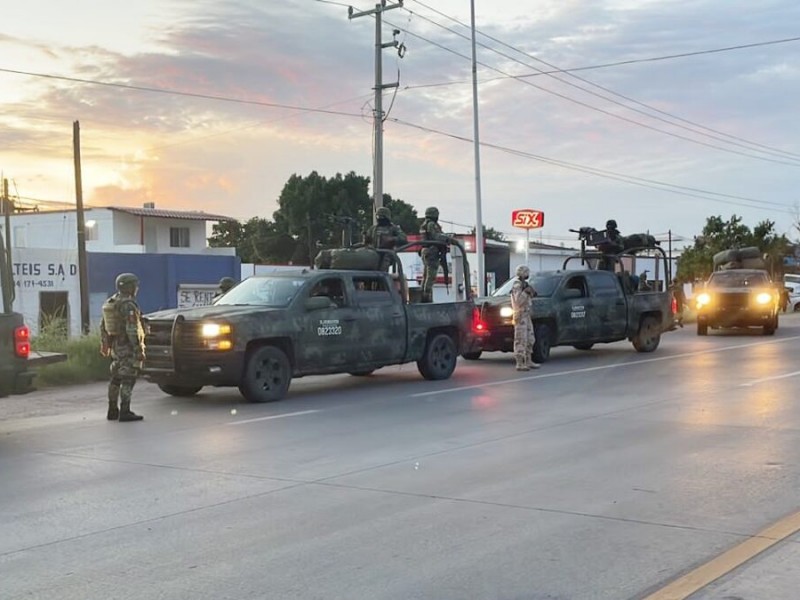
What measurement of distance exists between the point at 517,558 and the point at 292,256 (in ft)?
205

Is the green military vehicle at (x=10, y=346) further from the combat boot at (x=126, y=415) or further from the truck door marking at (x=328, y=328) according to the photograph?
the truck door marking at (x=328, y=328)

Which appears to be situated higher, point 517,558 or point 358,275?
point 358,275

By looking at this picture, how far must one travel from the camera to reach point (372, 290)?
555 inches

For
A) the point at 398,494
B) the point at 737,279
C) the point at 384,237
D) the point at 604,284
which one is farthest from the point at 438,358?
the point at 737,279

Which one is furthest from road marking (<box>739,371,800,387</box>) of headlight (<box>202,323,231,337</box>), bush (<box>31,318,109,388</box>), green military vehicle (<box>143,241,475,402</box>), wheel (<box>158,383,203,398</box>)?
bush (<box>31,318,109,388</box>)

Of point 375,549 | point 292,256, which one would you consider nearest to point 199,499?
point 375,549

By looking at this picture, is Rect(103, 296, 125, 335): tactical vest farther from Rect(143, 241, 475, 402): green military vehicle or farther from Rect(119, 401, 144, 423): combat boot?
Rect(143, 241, 475, 402): green military vehicle

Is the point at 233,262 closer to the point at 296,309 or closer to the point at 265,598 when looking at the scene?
the point at 296,309

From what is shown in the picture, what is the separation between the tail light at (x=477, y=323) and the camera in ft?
52.4

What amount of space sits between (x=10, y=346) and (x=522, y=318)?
9146 mm

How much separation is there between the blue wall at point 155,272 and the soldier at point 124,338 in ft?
93.6

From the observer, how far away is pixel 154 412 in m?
11.9

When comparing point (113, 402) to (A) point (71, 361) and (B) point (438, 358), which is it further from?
(B) point (438, 358)

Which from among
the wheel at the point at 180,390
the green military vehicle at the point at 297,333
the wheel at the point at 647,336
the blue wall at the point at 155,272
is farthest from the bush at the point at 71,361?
the blue wall at the point at 155,272
